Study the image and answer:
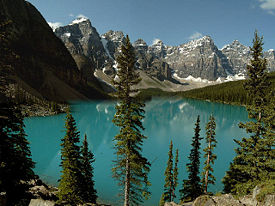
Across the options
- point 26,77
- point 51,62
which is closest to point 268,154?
point 26,77

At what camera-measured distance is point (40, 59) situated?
157125mm

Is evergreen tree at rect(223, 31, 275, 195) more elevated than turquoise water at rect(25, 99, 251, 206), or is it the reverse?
evergreen tree at rect(223, 31, 275, 195)

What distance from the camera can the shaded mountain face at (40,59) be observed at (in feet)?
443

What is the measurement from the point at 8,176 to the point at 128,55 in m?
11.6

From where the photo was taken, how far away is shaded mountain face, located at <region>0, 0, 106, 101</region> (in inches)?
5320

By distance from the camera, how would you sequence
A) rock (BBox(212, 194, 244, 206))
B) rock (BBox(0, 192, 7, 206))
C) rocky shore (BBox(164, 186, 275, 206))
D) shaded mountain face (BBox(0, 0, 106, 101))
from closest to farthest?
rock (BBox(0, 192, 7, 206)) < rocky shore (BBox(164, 186, 275, 206)) < rock (BBox(212, 194, 244, 206)) < shaded mountain face (BBox(0, 0, 106, 101))

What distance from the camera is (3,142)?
9.27m

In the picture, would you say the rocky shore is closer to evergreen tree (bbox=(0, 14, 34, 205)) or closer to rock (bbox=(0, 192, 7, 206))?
evergreen tree (bbox=(0, 14, 34, 205))

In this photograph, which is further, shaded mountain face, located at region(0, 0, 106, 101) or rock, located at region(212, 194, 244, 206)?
shaded mountain face, located at region(0, 0, 106, 101)

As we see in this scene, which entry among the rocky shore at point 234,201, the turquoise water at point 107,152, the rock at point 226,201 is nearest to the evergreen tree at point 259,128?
the rocky shore at point 234,201

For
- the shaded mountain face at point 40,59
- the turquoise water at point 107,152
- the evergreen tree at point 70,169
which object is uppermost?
the shaded mountain face at point 40,59

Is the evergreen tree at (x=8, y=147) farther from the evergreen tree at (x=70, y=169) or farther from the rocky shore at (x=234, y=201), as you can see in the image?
the rocky shore at (x=234, y=201)

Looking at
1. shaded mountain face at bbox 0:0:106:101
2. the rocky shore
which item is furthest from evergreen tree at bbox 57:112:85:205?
shaded mountain face at bbox 0:0:106:101

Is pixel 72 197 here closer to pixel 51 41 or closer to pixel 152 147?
pixel 152 147
